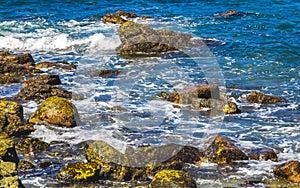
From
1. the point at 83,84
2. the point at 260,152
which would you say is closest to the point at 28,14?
the point at 83,84

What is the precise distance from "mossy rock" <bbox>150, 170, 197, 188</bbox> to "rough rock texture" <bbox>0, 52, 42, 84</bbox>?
420 inches

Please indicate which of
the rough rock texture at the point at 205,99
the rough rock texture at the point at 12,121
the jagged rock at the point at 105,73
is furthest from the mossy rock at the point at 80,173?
the jagged rock at the point at 105,73

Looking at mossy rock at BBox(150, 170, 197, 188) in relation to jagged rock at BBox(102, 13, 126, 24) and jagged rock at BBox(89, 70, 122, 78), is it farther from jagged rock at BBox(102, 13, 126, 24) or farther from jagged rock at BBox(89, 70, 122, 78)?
jagged rock at BBox(102, 13, 126, 24)

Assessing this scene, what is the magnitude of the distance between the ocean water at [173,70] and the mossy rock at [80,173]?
0.37 m

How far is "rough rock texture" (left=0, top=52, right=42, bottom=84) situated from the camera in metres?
19.8

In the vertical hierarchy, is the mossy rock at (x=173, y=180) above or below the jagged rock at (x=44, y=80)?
above

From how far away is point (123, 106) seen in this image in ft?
55.4

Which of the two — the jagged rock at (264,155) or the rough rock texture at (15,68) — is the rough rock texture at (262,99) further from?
the rough rock texture at (15,68)

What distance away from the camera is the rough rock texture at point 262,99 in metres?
17.0

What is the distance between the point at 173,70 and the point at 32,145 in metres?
9.60

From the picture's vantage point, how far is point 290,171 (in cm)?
1130

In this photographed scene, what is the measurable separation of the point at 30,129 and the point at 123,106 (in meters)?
3.54

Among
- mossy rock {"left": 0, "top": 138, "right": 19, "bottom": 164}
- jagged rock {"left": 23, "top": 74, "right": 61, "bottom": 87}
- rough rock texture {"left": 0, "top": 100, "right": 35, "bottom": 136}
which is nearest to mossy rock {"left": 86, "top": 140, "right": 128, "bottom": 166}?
mossy rock {"left": 0, "top": 138, "right": 19, "bottom": 164}

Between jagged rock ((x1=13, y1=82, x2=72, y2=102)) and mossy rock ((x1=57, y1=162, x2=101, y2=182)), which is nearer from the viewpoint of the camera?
mossy rock ((x1=57, y1=162, x2=101, y2=182))
